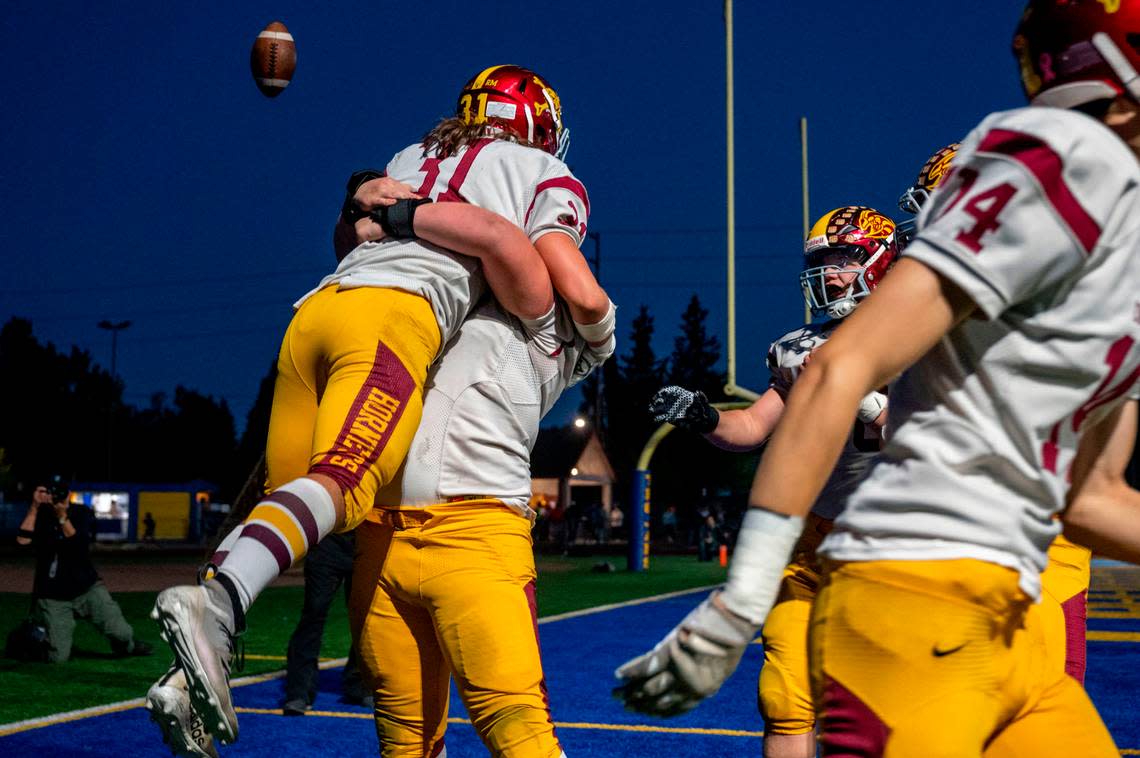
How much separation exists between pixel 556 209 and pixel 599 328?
1.16ft

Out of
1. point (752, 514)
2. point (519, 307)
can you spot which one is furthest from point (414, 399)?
point (752, 514)

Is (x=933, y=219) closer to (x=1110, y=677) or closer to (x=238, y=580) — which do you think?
(x=238, y=580)

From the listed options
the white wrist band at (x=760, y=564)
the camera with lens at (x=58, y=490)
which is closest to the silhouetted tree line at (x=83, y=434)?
the camera with lens at (x=58, y=490)

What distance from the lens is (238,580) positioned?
252cm

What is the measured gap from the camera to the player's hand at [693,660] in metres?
1.82

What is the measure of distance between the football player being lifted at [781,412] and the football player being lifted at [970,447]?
6.33 ft

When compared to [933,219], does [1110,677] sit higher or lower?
lower

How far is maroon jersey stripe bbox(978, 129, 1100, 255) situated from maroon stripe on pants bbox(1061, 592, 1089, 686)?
2.13 meters

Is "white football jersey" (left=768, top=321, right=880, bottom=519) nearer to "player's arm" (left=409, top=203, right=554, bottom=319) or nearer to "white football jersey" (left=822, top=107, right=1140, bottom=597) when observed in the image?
"player's arm" (left=409, top=203, right=554, bottom=319)

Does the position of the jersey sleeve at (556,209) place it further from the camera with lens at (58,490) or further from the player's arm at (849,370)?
the camera with lens at (58,490)

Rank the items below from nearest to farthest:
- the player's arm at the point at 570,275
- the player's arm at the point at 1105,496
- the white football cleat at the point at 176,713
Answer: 1. the player's arm at the point at 1105,496
2. the white football cleat at the point at 176,713
3. the player's arm at the point at 570,275

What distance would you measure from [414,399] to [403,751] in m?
0.98

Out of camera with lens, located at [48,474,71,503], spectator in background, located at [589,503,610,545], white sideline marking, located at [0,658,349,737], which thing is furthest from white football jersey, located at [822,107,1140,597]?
spectator in background, located at [589,503,610,545]

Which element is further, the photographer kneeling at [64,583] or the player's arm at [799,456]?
the photographer kneeling at [64,583]
